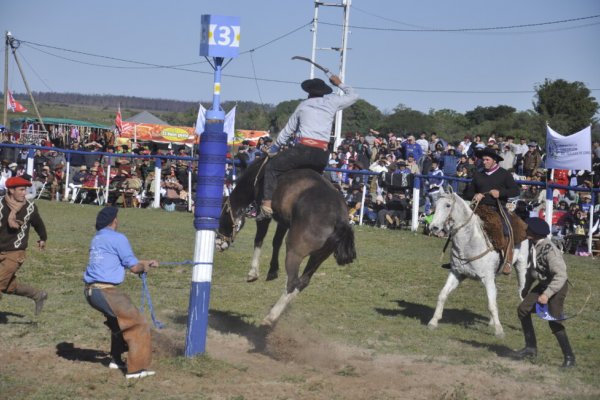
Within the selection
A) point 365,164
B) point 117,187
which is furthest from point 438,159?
point 117,187

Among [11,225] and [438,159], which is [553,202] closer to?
[438,159]

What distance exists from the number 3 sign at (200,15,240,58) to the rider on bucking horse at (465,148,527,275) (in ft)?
15.8

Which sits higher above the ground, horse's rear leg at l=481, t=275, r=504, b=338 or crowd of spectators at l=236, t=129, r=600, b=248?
crowd of spectators at l=236, t=129, r=600, b=248

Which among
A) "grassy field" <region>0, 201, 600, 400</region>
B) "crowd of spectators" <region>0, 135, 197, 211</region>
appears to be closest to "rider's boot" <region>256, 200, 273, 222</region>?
"grassy field" <region>0, 201, 600, 400</region>

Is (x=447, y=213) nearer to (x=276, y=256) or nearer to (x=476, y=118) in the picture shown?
(x=276, y=256)

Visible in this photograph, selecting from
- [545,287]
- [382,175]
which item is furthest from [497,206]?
[382,175]

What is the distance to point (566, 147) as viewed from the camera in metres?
19.3

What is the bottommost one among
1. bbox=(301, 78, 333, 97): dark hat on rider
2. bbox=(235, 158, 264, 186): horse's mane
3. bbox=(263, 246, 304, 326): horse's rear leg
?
bbox=(263, 246, 304, 326): horse's rear leg

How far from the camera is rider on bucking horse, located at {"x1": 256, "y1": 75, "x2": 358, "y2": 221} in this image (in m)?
10.9

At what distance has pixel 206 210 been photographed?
8.73 meters

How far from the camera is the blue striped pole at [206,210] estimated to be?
28.6 ft

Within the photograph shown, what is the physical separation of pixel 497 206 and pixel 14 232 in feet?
21.2

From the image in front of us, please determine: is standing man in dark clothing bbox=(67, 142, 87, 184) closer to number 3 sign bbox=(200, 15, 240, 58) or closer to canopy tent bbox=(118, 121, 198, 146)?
number 3 sign bbox=(200, 15, 240, 58)

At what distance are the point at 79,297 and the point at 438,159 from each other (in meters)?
14.9
